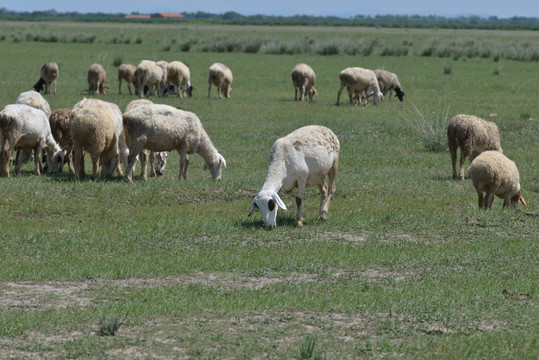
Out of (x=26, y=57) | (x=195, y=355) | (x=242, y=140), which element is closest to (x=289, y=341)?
(x=195, y=355)

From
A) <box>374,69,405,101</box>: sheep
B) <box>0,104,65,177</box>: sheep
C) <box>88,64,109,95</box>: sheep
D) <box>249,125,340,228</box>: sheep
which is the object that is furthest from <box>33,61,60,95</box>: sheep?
<box>249,125,340,228</box>: sheep

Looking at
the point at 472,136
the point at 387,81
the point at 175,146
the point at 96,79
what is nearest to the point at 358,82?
the point at 387,81

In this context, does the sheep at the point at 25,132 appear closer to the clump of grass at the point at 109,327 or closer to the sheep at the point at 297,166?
the sheep at the point at 297,166

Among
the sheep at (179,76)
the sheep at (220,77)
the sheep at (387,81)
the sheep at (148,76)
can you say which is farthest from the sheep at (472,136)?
the sheep at (148,76)

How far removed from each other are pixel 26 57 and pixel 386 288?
42.0 metres

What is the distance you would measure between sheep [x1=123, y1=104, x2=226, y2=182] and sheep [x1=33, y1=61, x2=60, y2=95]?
54.1 ft

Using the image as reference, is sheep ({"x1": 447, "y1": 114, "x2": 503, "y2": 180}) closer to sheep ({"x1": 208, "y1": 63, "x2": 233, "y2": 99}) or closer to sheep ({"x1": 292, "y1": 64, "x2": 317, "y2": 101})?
sheep ({"x1": 292, "y1": 64, "x2": 317, "y2": 101})

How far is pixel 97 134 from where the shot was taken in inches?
608

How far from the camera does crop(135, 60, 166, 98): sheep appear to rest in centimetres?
3195

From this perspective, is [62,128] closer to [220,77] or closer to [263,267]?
[263,267]

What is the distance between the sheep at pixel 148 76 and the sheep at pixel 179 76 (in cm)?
37

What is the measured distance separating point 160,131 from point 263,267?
6.05 m

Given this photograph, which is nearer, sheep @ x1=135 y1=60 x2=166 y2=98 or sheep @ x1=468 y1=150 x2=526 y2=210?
sheep @ x1=468 y1=150 x2=526 y2=210

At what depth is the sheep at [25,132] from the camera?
1591 centimetres
